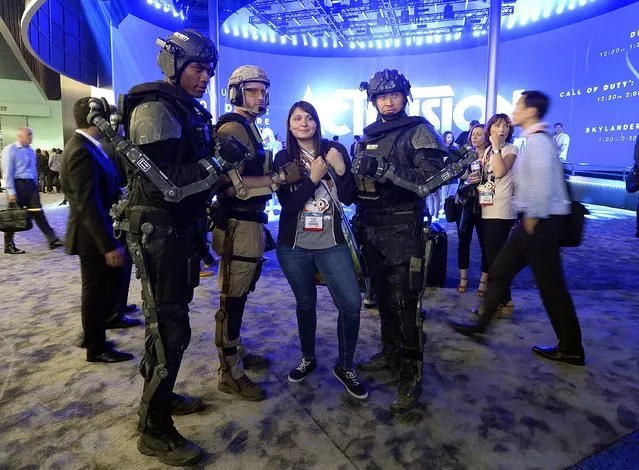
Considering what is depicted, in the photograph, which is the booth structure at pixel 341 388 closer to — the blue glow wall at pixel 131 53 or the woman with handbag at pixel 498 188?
the woman with handbag at pixel 498 188

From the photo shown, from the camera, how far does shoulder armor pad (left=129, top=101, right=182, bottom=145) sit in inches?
76.6

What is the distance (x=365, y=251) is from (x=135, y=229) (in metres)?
1.45

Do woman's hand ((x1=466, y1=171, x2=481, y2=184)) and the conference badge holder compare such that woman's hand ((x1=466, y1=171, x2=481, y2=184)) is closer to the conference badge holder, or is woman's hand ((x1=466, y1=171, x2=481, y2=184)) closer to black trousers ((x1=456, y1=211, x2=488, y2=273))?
the conference badge holder

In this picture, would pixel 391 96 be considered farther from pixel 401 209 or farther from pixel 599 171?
pixel 599 171

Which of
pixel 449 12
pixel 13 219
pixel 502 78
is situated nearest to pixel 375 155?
pixel 13 219

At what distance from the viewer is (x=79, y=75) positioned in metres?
13.8

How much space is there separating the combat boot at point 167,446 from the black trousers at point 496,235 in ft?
10.1

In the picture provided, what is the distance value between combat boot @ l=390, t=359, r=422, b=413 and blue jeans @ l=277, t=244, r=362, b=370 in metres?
0.36

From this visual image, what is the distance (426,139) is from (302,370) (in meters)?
1.73

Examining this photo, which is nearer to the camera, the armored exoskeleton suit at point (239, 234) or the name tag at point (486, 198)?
the armored exoskeleton suit at point (239, 234)

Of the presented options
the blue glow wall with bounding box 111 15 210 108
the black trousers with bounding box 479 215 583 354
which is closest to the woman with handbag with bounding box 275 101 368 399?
the black trousers with bounding box 479 215 583 354

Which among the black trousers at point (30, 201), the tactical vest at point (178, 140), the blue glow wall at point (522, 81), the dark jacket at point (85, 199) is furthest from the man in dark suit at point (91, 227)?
the blue glow wall at point (522, 81)

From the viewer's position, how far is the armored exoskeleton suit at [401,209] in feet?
8.62

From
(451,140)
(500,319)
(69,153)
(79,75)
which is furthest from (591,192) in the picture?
(79,75)
